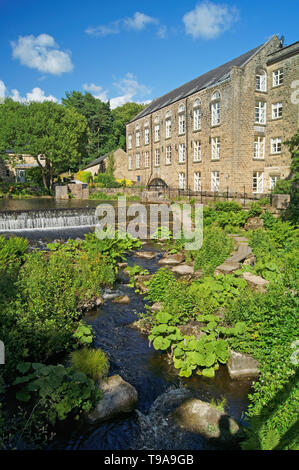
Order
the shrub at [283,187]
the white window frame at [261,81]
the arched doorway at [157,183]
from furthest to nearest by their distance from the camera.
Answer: the arched doorway at [157,183] < the white window frame at [261,81] < the shrub at [283,187]

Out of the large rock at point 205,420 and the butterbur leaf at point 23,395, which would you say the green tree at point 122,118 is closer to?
the butterbur leaf at point 23,395

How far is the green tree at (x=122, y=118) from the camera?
201ft

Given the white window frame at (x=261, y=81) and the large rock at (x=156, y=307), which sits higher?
the white window frame at (x=261, y=81)

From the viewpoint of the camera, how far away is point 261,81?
27.2 m

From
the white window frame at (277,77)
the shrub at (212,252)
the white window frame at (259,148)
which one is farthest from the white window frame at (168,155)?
the shrub at (212,252)

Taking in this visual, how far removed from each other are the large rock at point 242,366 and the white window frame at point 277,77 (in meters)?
27.4

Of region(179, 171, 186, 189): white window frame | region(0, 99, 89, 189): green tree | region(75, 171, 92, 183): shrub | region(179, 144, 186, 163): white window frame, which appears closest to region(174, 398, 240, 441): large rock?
region(179, 171, 186, 189): white window frame

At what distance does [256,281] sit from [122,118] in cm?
6238

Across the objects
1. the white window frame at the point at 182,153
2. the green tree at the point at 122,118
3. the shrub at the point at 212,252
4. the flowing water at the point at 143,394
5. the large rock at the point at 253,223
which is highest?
the green tree at the point at 122,118

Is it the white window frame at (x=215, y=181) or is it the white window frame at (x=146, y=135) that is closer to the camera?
the white window frame at (x=215, y=181)

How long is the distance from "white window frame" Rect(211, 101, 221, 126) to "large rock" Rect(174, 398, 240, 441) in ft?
89.5

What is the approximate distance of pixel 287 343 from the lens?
16.5 feet

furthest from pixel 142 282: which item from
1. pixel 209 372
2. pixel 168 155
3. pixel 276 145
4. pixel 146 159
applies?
pixel 146 159

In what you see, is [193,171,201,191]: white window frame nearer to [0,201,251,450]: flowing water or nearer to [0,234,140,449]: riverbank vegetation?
[0,234,140,449]: riverbank vegetation
